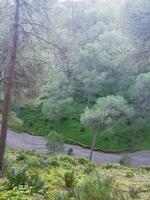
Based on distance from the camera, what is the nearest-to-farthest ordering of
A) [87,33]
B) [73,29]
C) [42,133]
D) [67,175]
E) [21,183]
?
[21,183] < [67,175] < [42,133] < [87,33] < [73,29]

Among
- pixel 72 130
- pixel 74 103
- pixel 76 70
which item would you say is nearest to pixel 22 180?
pixel 76 70

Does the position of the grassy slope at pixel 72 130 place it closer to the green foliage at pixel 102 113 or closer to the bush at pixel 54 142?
the green foliage at pixel 102 113

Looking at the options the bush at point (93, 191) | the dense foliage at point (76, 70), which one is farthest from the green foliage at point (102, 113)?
the bush at point (93, 191)

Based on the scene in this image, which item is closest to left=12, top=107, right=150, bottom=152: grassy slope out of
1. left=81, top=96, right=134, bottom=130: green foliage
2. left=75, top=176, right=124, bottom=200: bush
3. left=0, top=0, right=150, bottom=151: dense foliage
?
left=0, top=0, right=150, bottom=151: dense foliage

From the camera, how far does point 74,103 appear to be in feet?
230

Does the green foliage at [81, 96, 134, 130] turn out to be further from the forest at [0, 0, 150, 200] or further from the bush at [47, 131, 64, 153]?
the bush at [47, 131, 64, 153]

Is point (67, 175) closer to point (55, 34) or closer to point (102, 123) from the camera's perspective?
point (55, 34)

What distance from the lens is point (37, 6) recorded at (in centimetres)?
1359

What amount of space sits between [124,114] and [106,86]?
56.6 feet

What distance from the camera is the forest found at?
11917mm

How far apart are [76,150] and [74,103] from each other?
20.3 m

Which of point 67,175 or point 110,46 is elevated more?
point 110,46

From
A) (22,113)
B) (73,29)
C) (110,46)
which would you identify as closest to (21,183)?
(22,113)

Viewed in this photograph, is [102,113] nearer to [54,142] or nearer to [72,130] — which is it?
[54,142]
